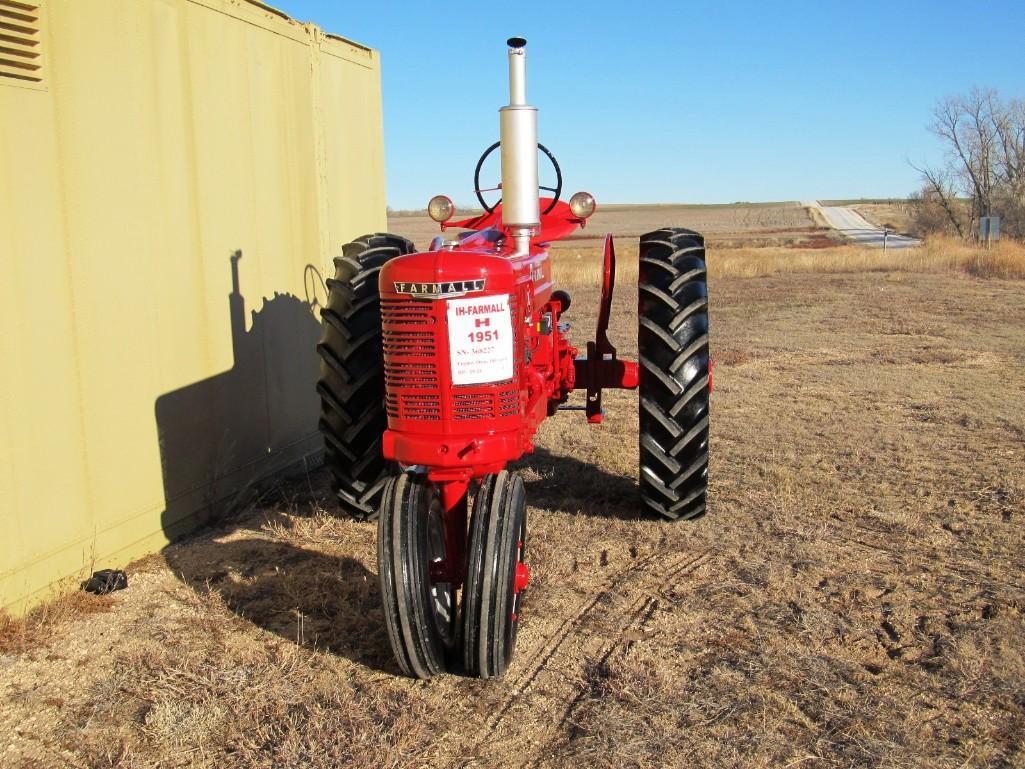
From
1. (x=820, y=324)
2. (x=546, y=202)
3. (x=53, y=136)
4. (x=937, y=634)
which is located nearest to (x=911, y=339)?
(x=820, y=324)

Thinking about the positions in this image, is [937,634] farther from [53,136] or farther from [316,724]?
[53,136]

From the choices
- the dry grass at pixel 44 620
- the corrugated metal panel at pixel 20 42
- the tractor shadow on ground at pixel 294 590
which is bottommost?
the tractor shadow on ground at pixel 294 590

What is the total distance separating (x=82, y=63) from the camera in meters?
4.45

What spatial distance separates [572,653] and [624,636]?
268mm

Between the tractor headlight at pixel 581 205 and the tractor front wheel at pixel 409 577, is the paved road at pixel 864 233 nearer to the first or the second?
the tractor headlight at pixel 581 205

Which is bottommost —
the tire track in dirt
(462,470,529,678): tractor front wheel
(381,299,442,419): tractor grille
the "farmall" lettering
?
the tire track in dirt

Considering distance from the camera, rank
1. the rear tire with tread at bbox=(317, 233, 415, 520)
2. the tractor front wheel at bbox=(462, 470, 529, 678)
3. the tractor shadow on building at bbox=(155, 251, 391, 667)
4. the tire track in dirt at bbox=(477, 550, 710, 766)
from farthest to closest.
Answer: the rear tire with tread at bbox=(317, 233, 415, 520)
the tractor shadow on building at bbox=(155, 251, 391, 667)
the tractor front wheel at bbox=(462, 470, 529, 678)
the tire track in dirt at bbox=(477, 550, 710, 766)

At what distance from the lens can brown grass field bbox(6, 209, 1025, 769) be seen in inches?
125

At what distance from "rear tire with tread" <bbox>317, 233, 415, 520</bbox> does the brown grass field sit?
1.04 feet

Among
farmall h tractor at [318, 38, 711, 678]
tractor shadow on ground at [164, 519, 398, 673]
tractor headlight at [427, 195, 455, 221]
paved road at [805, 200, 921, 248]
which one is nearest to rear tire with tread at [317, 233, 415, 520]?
farmall h tractor at [318, 38, 711, 678]

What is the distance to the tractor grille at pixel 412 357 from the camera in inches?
138

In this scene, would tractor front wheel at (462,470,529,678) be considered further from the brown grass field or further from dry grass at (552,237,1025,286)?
dry grass at (552,237,1025,286)

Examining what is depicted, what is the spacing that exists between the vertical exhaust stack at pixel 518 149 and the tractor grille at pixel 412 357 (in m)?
1.15

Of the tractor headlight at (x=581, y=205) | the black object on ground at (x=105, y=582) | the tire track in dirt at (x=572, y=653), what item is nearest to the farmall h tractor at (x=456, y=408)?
the tire track in dirt at (x=572, y=653)
